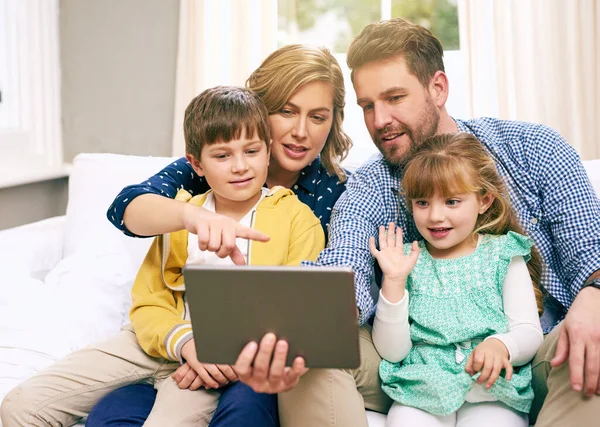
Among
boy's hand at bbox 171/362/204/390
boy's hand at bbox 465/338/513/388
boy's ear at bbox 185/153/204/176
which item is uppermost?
boy's ear at bbox 185/153/204/176

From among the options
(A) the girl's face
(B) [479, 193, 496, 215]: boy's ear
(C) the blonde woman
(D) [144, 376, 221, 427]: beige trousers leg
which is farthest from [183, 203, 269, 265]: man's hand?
(B) [479, 193, 496, 215]: boy's ear

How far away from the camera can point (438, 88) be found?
1.81 metres

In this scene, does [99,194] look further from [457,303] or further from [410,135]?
[457,303]

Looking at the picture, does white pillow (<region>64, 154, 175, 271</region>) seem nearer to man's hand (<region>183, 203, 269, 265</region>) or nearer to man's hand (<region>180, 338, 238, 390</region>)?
man's hand (<region>180, 338, 238, 390</region>)

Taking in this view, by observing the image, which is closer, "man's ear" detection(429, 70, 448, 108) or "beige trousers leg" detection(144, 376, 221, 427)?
"beige trousers leg" detection(144, 376, 221, 427)

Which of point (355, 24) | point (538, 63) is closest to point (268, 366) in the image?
point (538, 63)

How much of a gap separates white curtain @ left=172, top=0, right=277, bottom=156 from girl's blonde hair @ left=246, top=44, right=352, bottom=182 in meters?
1.25

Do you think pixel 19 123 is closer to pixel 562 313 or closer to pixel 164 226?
pixel 164 226

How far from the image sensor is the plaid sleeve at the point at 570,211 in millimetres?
1536

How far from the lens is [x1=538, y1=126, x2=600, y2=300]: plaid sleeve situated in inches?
60.5

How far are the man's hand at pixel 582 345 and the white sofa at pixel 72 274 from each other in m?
0.40

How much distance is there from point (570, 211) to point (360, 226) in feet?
1.57

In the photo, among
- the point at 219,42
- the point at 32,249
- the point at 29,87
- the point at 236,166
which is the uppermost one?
the point at 219,42

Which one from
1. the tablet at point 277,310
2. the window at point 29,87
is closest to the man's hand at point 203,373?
the tablet at point 277,310
